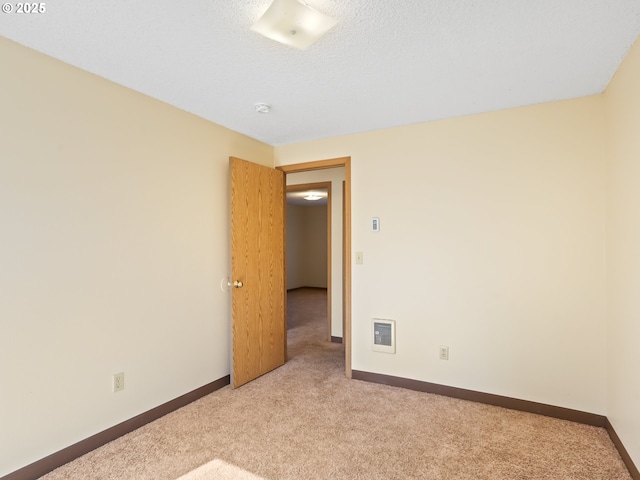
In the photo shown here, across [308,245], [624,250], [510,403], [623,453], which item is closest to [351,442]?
[510,403]

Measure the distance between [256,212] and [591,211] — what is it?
2728mm

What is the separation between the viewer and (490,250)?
2.76m

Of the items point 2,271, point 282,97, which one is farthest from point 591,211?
point 2,271

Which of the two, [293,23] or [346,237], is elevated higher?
[293,23]

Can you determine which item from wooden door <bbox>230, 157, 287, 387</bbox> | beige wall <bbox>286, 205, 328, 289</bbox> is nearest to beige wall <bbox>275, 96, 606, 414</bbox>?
wooden door <bbox>230, 157, 287, 387</bbox>

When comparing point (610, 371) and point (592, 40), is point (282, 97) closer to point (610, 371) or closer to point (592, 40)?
point (592, 40)

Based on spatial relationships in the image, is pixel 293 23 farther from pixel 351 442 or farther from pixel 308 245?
pixel 308 245

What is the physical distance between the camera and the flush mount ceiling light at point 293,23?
1.53m

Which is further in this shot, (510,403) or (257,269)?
(257,269)

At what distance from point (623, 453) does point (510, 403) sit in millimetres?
731

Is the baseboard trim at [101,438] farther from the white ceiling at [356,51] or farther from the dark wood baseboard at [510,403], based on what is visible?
the white ceiling at [356,51]

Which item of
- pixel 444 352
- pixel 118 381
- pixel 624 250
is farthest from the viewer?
pixel 444 352

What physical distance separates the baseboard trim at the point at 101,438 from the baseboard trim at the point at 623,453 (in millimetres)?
2864

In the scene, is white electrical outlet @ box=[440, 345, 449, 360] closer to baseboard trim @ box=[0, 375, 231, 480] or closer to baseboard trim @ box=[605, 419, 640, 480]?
baseboard trim @ box=[605, 419, 640, 480]
